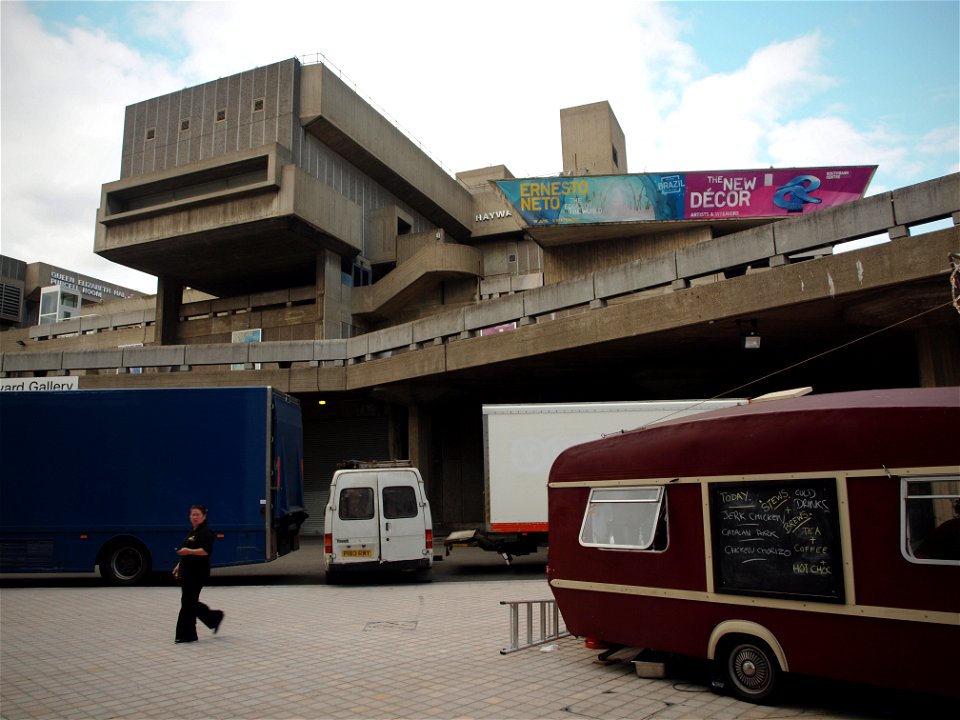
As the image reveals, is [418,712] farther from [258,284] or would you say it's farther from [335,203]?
[258,284]

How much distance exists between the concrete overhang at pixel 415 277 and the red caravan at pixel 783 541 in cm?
3064

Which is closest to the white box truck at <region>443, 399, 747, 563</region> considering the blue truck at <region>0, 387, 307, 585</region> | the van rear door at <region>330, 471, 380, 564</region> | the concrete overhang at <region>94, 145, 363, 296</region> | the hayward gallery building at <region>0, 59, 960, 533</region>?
the van rear door at <region>330, 471, 380, 564</region>

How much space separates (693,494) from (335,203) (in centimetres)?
3266

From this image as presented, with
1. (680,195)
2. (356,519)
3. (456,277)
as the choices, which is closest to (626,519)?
(356,519)

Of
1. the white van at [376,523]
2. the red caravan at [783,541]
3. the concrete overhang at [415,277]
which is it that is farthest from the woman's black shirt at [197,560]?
the concrete overhang at [415,277]

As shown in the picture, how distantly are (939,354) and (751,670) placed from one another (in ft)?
36.6

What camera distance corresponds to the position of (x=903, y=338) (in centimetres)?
1564

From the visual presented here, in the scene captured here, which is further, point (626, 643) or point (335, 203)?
point (335, 203)

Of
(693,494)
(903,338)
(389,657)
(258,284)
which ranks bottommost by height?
(389,657)

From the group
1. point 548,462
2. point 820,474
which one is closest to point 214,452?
point 548,462

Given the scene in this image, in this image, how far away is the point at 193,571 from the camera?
7.61 meters

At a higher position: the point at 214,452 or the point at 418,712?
the point at 214,452

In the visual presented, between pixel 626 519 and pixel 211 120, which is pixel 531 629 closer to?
pixel 626 519

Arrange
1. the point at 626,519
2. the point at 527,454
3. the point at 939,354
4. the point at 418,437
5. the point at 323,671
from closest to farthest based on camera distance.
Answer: the point at 626,519 → the point at 323,671 → the point at 939,354 → the point at 527,454 → the point at 418,437
